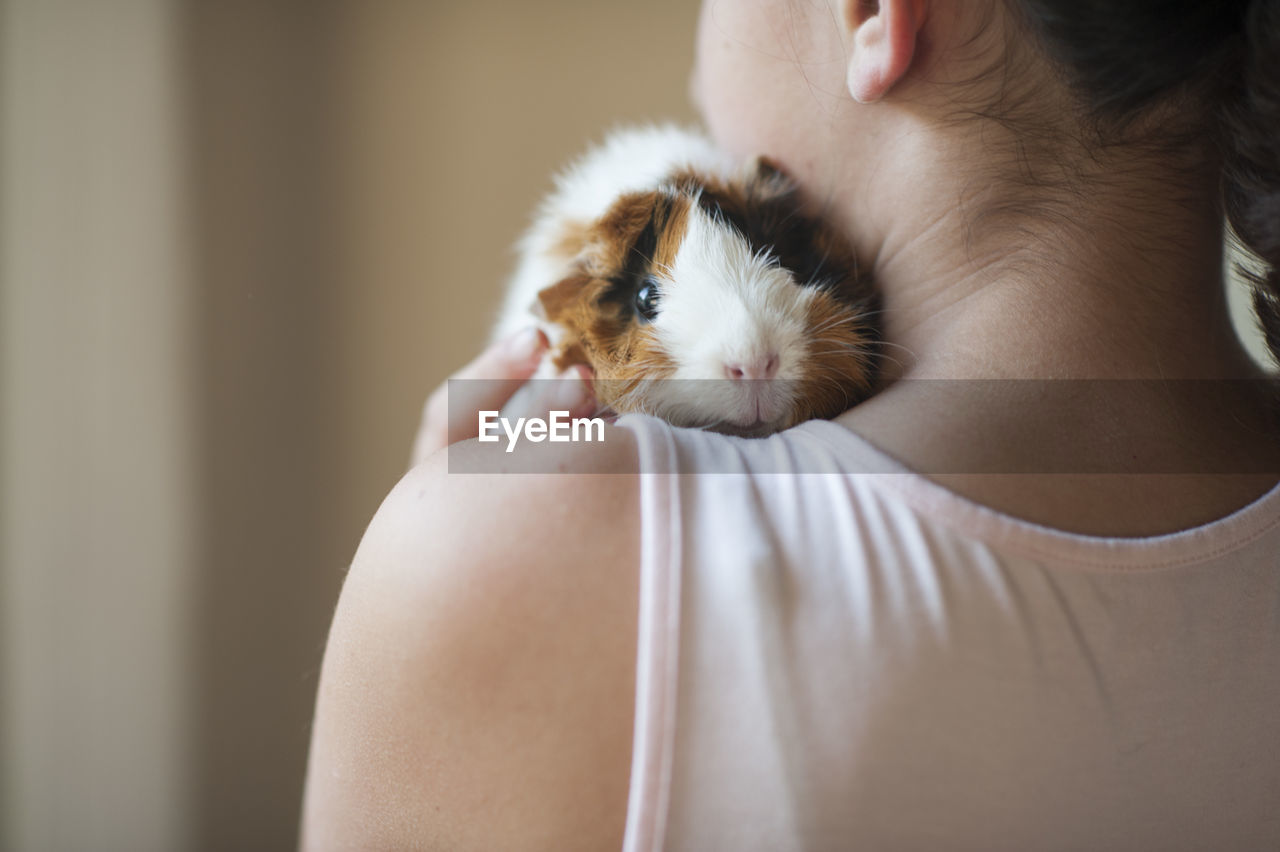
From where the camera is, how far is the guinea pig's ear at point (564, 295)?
108 cm

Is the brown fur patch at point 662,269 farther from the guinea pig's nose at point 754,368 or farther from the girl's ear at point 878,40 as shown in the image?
the girl's ear at point 878,40

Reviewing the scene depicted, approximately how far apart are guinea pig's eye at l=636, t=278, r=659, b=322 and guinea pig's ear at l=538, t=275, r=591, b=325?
0.34 feet

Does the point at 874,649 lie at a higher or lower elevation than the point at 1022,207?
lower

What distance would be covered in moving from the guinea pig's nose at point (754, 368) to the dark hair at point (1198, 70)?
15.0 inches

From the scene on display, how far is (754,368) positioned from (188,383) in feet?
4.04

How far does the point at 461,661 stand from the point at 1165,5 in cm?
79

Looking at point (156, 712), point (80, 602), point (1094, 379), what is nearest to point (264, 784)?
point (156, 712)

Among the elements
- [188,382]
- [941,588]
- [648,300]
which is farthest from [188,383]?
[941,588]

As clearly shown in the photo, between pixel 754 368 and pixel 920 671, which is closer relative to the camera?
pixel 920 671

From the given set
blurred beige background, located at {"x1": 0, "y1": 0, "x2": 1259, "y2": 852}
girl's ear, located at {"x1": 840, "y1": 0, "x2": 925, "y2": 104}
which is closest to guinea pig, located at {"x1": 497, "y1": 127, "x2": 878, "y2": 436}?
girl's ear, located at {"x1": 840, "y1": 0, "x2": 925, "y2": 104}

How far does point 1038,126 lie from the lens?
0.78 metres

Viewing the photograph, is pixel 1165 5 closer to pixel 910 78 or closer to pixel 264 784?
pixel 910 78

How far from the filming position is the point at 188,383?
1.59 meters

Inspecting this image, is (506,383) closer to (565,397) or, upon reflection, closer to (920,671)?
(565,397)
